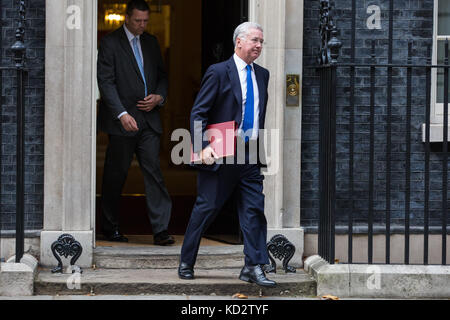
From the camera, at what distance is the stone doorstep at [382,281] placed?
7156mm

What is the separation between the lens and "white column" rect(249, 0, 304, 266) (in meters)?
7.88

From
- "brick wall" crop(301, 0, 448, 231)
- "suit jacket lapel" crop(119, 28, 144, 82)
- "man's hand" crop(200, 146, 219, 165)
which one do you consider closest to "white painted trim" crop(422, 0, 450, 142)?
"brick wall" crop(301, 0, 448, 231)

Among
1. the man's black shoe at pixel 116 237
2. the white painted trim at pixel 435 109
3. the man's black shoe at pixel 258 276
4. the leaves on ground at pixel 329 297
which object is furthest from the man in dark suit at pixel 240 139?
the white painted trim at pixel 435 109

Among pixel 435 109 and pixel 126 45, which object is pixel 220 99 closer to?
pixel 126 45

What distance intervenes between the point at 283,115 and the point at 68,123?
187 centimetres

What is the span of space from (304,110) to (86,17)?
2086 millimetres

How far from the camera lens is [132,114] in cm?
836

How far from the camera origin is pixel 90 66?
7750mm

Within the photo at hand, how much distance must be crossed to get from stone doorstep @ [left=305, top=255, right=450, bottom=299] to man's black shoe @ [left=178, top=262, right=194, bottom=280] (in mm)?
1003

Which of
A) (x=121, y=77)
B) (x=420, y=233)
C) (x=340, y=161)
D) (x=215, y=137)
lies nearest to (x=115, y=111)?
(x=121, y=77)

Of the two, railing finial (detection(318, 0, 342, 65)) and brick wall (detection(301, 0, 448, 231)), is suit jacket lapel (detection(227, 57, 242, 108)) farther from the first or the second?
brick wall (detection(301, 0, 448, 231))

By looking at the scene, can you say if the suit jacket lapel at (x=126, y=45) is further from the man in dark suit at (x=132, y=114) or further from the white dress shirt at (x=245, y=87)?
→ the white dress shirt at (x=245, y=87)

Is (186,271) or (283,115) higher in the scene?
(283,115)

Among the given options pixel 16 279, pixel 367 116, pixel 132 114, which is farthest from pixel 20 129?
pixel 367 116
